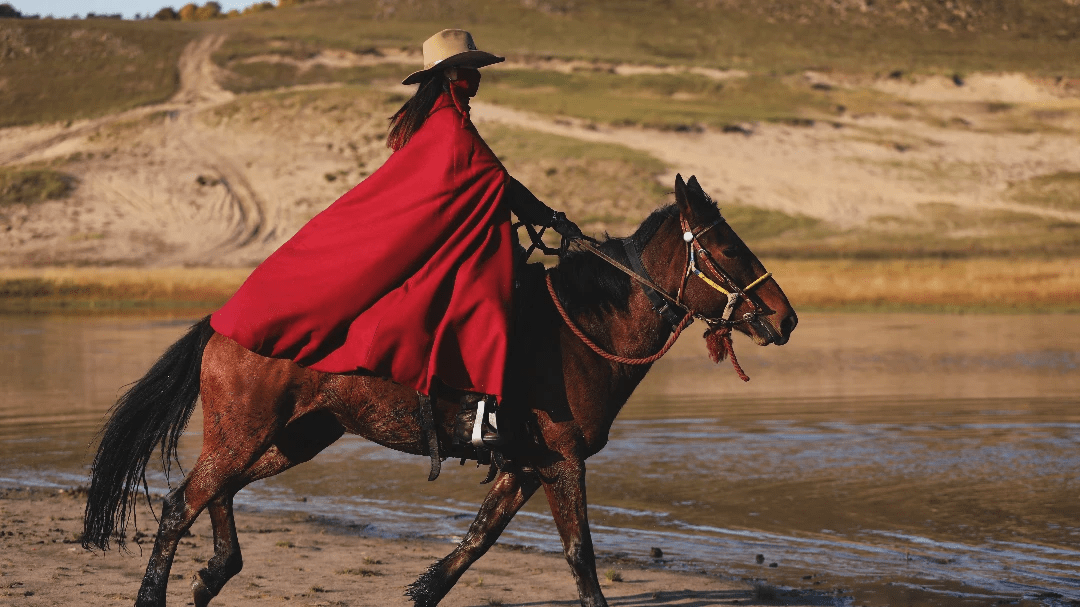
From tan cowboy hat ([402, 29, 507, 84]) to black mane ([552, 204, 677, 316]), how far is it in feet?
3.50

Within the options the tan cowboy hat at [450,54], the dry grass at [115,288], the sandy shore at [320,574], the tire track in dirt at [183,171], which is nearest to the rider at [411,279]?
the tan cowboy hat at [450,54]

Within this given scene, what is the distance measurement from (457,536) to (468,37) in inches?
157

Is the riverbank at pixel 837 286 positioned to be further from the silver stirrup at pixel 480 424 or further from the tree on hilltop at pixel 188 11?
the tree on hilltop at pixel 188 11

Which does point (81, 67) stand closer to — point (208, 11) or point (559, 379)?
point (208, 11)

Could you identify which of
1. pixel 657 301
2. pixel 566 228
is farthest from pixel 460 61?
pixel 657 301

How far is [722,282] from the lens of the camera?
614 cm

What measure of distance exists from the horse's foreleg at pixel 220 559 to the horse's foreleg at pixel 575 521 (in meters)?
1.63

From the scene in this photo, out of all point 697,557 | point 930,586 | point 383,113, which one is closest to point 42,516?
point 697,557

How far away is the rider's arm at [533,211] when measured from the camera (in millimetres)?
6230

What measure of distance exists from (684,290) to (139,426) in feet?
9.32

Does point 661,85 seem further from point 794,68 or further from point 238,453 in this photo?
point 238,453

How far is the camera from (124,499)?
21.5 ft

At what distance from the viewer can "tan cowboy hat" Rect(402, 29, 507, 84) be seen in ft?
20.7

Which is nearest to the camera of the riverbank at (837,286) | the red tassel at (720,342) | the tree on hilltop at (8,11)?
the red tassel at (720,342)
